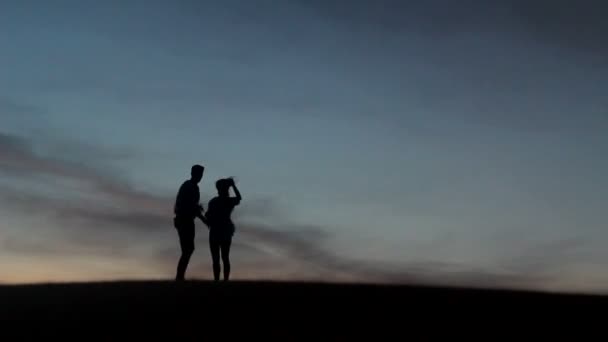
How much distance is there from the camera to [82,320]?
2112cm

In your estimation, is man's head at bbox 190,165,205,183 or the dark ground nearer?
the dark ground

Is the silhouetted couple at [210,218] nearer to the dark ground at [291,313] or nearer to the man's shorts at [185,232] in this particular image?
the man's shorts at [185,232]

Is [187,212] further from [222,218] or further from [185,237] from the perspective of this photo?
[222,218]

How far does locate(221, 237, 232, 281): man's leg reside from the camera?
25.5 metres

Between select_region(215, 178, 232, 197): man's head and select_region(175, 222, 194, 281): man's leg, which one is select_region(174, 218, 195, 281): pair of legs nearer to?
select_region(175, 222, 194, 281): man's leg

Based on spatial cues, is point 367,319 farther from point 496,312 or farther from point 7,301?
point 7,301

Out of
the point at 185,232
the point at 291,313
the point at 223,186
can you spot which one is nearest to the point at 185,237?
the point at 185,232

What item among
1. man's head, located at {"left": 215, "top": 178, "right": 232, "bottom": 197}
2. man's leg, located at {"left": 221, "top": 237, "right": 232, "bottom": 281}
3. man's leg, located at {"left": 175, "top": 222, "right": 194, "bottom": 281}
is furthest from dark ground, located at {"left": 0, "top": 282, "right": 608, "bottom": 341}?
man's head, located at {"left": 215, "top": 178, "right": 232, "bottom": 197}

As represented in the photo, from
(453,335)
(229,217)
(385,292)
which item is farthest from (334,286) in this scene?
(453,335)

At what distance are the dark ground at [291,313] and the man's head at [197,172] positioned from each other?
2453 mm

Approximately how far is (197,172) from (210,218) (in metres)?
1.27

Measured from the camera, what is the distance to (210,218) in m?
25.5

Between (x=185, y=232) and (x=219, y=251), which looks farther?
(x=219, y=251)

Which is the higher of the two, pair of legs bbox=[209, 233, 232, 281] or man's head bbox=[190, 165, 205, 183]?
man's head bbox=[190, 165, 205, 183]
